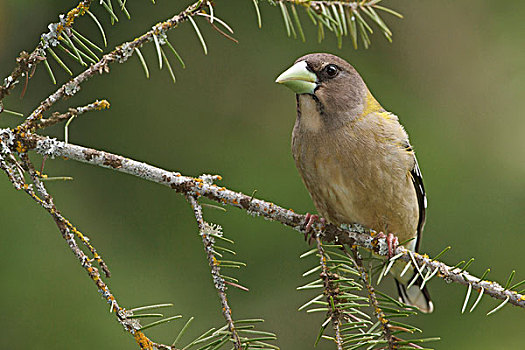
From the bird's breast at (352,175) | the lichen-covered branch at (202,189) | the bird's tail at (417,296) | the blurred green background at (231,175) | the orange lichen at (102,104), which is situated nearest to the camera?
the orange lichen at (102,104)

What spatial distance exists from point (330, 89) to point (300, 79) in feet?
0.77

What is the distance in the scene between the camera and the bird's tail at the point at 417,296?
3533 mm

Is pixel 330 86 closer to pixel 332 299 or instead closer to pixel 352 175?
pixel 352 175

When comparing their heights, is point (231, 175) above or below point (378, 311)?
above

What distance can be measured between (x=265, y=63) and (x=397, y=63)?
909mm

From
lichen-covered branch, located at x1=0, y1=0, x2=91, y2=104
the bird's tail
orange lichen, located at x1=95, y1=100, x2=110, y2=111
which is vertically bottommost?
the bird's tail

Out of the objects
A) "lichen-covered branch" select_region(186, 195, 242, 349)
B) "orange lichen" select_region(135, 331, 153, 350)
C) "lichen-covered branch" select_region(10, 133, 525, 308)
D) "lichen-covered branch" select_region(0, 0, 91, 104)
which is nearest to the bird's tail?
"lichen-covered branch" select_region(10, 133, 525, 308)

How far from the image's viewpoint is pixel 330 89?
2.91 m

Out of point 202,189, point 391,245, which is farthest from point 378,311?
point 202,189

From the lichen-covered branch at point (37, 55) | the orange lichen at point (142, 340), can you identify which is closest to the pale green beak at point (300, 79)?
the lichen-covered branch at point (37, 55)

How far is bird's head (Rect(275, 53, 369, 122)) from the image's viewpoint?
2.82 meters

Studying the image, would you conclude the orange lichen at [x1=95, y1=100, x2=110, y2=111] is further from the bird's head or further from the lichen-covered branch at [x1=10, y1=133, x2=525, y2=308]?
the bird's head

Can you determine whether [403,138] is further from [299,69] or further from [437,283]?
[437,283]

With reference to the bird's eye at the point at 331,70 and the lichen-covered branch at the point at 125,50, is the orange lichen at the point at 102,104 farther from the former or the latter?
the bird's eye at the point at 331,70
